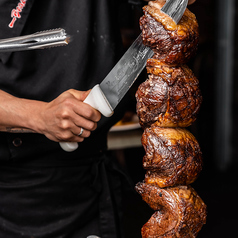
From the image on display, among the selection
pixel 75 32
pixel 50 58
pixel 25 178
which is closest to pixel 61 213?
pixel 25 178

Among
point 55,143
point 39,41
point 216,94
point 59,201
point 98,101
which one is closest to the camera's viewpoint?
point 39,41

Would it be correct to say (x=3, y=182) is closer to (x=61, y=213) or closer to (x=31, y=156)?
(x=31, y=156)

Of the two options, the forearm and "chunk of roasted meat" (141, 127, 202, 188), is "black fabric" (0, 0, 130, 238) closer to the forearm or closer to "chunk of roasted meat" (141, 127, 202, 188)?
the forearm

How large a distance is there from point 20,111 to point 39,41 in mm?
279

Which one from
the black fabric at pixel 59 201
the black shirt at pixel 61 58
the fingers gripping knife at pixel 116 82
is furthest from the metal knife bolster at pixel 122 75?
the black fabric at pixel 59 201

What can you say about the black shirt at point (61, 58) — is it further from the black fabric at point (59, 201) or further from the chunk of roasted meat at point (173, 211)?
the chunk of roasted meat at point (173, 211)

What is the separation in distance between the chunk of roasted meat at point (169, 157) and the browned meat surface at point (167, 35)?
0.79ft

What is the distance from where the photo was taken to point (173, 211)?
116 cm

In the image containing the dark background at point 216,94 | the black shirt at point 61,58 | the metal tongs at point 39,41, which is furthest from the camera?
the dark background at point 216,94

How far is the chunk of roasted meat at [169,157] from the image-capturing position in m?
1.15

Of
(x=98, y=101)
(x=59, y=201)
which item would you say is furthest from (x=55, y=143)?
(x=98, y=101)

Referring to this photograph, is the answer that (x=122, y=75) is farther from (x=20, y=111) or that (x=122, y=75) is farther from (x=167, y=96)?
(x=20, y=111)

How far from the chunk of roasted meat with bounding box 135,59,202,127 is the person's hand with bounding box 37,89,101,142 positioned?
17 cm

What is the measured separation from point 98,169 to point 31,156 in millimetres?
311
